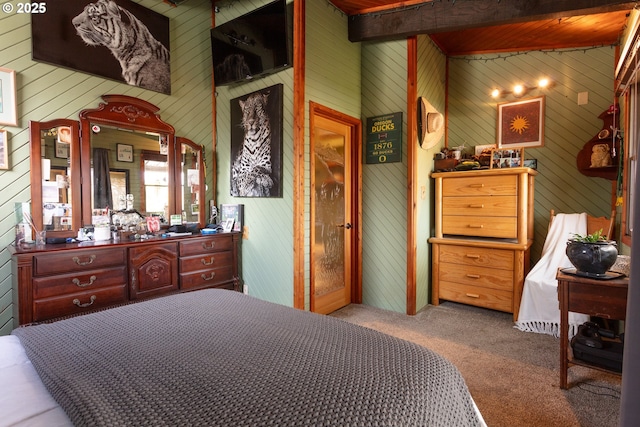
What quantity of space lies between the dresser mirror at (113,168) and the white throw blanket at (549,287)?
340cm

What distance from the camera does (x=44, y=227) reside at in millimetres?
2592

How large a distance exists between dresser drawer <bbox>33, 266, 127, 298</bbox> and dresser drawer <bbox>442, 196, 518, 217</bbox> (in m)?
3.29

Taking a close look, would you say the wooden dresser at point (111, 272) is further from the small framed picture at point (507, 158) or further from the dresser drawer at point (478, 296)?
the small framed picture at point (507, 158)

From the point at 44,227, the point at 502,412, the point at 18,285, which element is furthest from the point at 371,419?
the point at 44,227

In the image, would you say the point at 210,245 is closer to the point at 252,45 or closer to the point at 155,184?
the point at 155,184

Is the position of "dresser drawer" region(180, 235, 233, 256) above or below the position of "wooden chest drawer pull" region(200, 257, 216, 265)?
above

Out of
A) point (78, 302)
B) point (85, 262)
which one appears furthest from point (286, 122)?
point (78, 302)

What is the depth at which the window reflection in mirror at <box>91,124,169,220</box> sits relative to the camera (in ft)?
9.49

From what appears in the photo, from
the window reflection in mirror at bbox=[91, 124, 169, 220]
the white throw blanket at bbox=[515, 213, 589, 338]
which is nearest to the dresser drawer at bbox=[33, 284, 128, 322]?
the window reflection in mirror at bbox=[91, 124, 169, 220]

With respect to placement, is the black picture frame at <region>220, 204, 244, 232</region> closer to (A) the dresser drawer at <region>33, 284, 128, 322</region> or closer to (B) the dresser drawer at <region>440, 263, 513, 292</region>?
(A) the dresser drawer at <region>33, 284, 128, 322</region>

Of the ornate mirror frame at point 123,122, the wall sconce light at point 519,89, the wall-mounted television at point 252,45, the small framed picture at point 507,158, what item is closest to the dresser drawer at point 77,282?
the ornate mirror frame at point 123,122

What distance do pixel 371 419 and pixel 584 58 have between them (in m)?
4.42

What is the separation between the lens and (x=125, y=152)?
10.0 ft

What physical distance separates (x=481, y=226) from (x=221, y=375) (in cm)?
333
